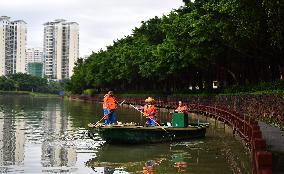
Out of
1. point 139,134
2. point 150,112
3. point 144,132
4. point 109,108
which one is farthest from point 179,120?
point 109,108

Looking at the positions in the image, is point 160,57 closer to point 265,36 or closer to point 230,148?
point 265,36

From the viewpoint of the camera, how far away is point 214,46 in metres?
42.6

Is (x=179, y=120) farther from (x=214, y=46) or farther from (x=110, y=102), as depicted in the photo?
(x=214, y=46)

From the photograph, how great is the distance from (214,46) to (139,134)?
72.3 feet

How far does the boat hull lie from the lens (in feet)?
71.7

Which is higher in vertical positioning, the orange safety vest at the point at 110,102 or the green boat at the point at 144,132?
the orange safety vest at the point at 110,102

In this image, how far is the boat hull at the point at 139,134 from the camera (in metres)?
21.9

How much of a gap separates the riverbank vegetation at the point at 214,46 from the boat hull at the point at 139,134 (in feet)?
23.2

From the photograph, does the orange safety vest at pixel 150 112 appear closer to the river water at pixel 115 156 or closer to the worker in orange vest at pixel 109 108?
the worker in orange vest at pixel 109 108

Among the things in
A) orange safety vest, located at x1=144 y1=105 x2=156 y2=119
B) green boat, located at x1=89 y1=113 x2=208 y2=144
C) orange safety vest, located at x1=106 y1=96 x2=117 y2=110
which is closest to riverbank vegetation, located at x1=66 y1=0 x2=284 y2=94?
green boat, located at x1=89 y1=113 x2=208 y2=144

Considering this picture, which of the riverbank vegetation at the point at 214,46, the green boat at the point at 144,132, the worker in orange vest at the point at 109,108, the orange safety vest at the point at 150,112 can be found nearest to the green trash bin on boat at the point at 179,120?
the green boat at the point at 144,132

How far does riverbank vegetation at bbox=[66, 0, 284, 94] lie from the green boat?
21.5ft

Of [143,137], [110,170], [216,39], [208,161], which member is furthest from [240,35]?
[110,170]

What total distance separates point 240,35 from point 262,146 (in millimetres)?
23566
